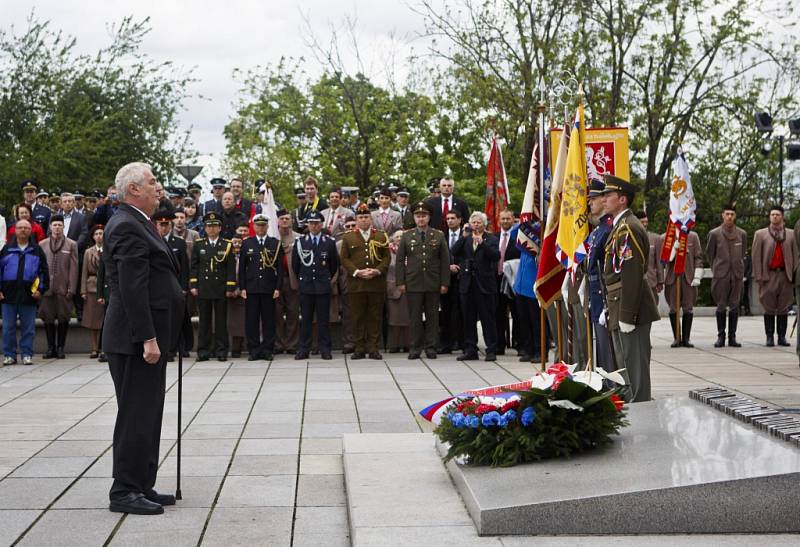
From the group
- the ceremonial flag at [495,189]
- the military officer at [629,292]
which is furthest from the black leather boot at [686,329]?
the military officer at [629,292]

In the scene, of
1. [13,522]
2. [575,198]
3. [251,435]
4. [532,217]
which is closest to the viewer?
[13,522]

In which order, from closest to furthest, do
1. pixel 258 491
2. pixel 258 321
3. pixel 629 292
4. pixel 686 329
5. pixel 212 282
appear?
1. pixel 258 491
2. pixel 629 292
3. pixel 212 282
4. pixel 258 321
5. pixel 686 329

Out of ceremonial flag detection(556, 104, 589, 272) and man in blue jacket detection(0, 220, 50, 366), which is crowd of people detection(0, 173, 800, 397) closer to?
man in blue jacket detection(0, 220, 50, 366)

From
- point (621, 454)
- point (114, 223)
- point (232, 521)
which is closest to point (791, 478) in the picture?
point (621, 454)

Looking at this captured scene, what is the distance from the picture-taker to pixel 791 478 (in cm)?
544

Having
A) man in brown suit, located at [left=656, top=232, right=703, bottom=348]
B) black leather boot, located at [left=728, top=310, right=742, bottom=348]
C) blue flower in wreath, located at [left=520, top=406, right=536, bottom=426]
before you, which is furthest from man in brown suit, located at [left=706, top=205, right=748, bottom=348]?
blue flower in wreath, located at [left=520, top=406, right=536, bottom=426]

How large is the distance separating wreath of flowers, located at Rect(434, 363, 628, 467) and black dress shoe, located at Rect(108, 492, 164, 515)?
5.55 ft

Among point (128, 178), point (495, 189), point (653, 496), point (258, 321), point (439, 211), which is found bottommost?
point (653, 496)

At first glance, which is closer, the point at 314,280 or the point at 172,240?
the point at 314,280

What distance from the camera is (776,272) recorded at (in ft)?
55.5

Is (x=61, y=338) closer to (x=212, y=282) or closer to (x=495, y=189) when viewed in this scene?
(x=212, y=282)

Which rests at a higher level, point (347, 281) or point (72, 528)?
point (347, 281)

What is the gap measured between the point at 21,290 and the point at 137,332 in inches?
374

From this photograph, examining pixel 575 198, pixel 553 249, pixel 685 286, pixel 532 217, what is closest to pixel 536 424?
pixel 575 198
